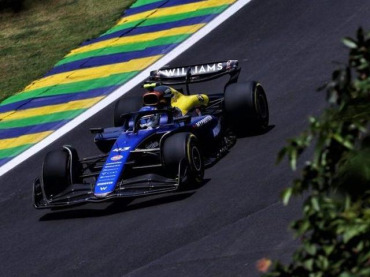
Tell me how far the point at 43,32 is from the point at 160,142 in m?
10.4

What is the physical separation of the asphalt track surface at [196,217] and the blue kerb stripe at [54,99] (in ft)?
3.52

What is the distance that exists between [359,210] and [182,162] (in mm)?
6988

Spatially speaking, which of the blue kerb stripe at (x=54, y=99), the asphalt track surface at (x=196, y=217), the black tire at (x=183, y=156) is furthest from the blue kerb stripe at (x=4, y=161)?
the black tire at (x=183, y=156)

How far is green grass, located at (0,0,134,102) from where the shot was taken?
18.2 m

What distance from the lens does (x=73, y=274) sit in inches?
348

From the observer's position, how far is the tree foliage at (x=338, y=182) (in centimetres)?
308

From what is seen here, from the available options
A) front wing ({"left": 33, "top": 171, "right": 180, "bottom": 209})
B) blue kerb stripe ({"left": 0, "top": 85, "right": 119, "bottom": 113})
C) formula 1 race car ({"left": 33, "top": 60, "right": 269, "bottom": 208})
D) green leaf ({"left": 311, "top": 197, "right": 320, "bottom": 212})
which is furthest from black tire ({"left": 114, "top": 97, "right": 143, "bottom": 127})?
green leaf ({"left": 311, "top": 197, "right": 320, "bottom": 212})

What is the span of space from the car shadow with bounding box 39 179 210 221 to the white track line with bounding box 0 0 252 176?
113 inches

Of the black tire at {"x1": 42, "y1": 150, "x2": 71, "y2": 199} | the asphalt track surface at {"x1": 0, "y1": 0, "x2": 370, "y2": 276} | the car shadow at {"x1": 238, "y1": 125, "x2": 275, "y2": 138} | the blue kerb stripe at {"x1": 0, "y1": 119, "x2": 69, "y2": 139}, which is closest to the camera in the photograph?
the asphalt track surface at {"x1": 0, "y1": 0, "x2": 370, "y2": 276}

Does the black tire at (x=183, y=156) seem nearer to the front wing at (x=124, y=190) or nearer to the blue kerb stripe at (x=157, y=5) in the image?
the front wing at (x=124, y=190)

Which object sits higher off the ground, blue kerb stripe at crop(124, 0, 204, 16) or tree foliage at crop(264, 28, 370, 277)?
tree foliage at crop(264, 28, 370, 277)

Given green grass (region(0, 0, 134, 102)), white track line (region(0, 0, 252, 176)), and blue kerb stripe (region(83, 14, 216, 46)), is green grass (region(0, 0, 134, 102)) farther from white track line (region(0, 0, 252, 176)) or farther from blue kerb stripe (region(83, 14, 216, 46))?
white track line (region(0, 0, 252, 176))

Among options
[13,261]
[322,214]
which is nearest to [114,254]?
[13,261]

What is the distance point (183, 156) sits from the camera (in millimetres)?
10094
